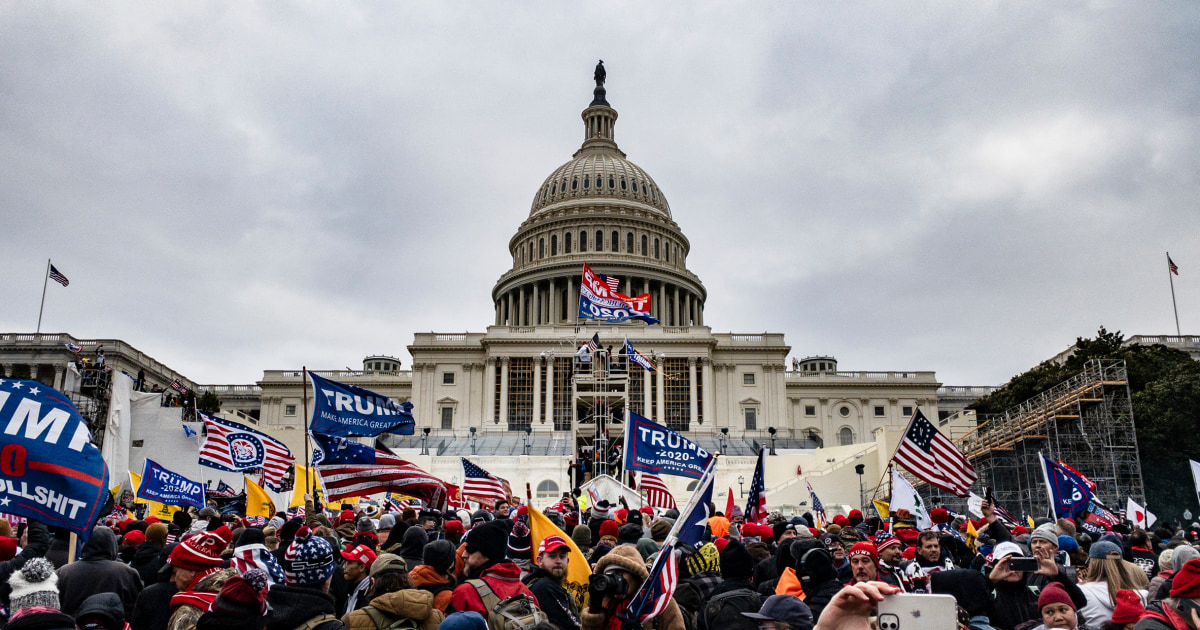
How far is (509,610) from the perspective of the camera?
5441mm

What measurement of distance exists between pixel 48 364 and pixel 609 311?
5483 centimetres

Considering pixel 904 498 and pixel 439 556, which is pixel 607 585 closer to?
pixel 439 556

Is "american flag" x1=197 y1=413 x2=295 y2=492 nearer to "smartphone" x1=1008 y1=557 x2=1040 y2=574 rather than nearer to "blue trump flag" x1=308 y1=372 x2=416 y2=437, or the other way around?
"blue trump flag" x1=308 y1=372 x2=416 y2=437

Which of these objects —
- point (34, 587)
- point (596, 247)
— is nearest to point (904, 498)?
point (34, 587)

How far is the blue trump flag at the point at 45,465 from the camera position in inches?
272

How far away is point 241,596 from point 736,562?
3148 mm

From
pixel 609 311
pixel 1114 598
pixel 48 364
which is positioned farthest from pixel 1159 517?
pixel 48 364

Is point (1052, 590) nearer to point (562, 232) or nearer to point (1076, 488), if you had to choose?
point (1076, 488)

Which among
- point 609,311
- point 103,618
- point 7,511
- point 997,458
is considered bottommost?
point 103,618

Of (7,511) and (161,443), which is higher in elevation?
(161,443)

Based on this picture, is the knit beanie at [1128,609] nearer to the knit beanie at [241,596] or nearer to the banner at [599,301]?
the knit beanie at [241,596]

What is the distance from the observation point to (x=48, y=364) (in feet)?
235

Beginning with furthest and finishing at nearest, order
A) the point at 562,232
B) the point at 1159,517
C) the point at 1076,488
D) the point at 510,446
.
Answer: the point at 562,232, the point at 510,446, the point at 1159,517, the point at 1076,488

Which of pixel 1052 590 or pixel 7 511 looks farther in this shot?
pixel 7 511
